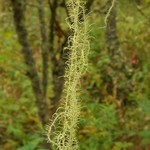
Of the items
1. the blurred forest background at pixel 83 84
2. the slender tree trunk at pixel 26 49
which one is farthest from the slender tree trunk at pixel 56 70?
the slender tree trunk at pixel 26 49

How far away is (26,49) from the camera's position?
3.03 meters

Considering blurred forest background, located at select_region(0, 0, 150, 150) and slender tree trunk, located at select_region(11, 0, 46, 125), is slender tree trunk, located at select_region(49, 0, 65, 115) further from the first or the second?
slender tree trunk, located at select_region(11, 0, 46, 125)

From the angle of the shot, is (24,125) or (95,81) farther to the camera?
(95,81)

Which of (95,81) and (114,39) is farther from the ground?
(114,39)

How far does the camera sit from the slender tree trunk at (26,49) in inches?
110

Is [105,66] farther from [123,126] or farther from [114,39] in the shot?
[123,126]

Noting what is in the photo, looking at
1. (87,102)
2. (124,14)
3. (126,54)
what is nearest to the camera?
(87,102)

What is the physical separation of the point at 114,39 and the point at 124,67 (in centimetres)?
37

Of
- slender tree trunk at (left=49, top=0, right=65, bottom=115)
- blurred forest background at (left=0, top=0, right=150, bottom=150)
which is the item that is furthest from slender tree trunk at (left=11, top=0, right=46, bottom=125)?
slender tree trunk at (left=49, top=0, right=65, bottom=115)

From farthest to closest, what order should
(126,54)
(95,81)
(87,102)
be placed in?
(126,54) → (95,81) → (87,102)

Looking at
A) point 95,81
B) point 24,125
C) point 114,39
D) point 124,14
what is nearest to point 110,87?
point 95,81

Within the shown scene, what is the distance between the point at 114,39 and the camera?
5.48 meters

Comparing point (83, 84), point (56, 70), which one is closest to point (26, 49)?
point (56, 70)

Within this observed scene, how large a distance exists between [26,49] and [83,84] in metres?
2.53
